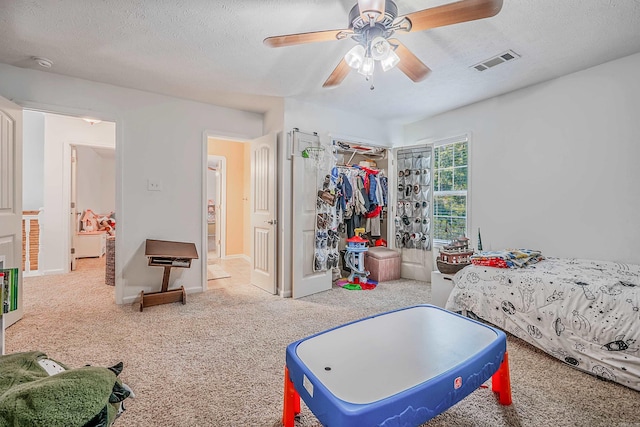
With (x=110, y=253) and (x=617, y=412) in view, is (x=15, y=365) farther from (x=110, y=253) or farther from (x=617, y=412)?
(x=110, y=253)

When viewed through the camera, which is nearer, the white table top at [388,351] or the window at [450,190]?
the white table top at [388,351]

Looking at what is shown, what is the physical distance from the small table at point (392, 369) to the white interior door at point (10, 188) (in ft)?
8.92

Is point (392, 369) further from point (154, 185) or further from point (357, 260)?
point (154, 185)

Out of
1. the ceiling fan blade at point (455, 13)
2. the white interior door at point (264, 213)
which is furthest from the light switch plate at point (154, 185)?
the ceiling fan blade at point (455, 13)

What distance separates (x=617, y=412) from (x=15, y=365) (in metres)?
2.69

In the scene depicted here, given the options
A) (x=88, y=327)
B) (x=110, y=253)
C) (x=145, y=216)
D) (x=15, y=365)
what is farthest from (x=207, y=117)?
(x=15, y=365)

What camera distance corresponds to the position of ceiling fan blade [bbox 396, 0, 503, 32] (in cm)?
140

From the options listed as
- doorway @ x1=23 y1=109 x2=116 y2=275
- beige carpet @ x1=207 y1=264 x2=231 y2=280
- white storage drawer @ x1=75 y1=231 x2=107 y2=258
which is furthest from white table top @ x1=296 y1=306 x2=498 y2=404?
white storage drawer @ x1=75 y1=231 x2=107 y2=258

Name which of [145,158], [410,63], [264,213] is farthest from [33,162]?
[410,63]

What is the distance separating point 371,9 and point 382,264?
10.7 feet

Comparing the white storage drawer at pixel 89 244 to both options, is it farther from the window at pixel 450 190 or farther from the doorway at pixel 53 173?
the window at pixel 450 190

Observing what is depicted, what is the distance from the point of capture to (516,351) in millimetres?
2168

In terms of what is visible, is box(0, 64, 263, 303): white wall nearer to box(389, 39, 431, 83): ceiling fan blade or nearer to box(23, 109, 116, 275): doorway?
box(23, 109, 116, 275): doorway

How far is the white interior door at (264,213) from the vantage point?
3570 mm
